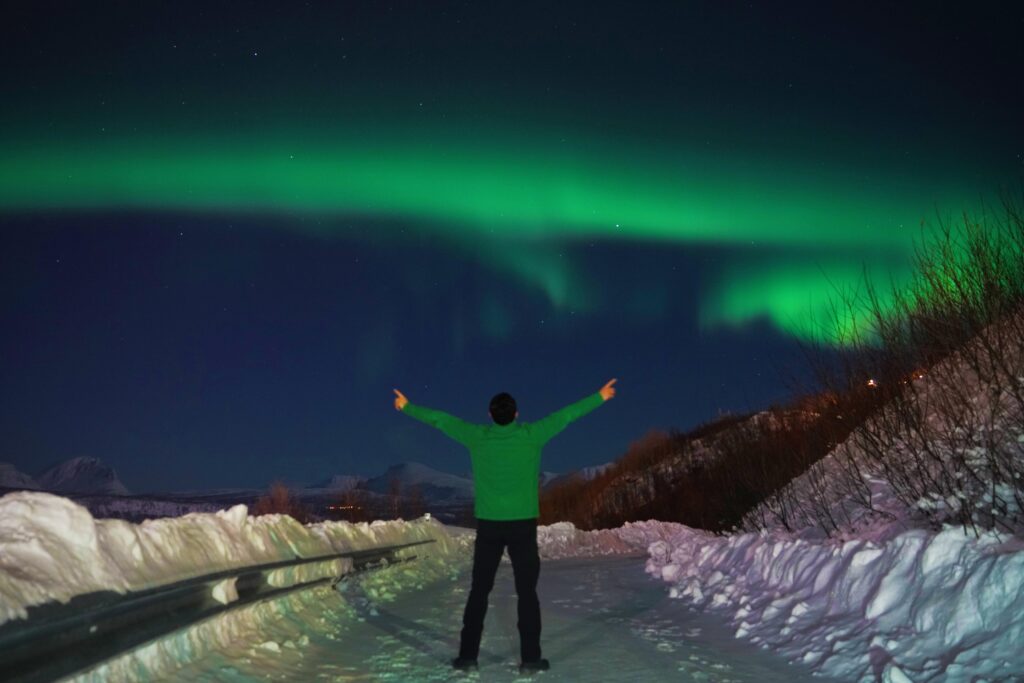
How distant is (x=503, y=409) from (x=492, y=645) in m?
2.61

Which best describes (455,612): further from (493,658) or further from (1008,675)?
(1008,675)

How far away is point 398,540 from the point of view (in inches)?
810

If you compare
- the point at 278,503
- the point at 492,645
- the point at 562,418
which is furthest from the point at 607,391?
the point at 278,503

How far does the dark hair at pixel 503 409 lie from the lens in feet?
23.8

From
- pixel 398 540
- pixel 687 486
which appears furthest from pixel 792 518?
pixel 687 486

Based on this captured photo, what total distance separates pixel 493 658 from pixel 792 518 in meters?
11.3

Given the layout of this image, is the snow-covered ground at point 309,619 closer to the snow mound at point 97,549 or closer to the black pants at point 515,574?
the snow mound at point 97,549

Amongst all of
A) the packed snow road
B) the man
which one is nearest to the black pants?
the man

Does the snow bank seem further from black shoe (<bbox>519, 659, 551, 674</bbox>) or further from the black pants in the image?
the black pants

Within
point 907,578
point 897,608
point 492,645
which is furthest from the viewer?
point 492,645

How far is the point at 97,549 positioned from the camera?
657 centimetres

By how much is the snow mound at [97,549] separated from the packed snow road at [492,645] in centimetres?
93

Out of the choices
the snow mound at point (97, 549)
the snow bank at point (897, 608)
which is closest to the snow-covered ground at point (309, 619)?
the snow mound at point (97, 549)

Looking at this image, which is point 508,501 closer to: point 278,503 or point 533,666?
point 533,666
